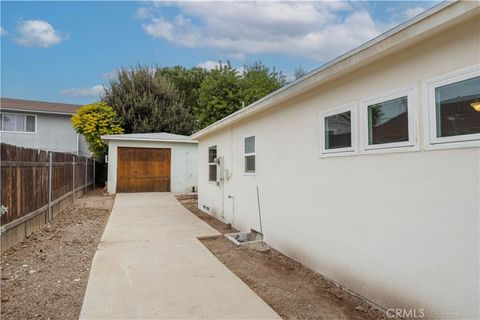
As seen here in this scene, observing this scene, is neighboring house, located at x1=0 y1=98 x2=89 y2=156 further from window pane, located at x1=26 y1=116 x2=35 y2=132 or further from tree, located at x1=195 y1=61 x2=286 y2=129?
tree, located at x1=195 y1=61 x2=286 y2=129

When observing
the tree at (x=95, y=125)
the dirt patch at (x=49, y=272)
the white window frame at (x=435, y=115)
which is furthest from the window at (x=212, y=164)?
the tree at (x=95, y=125)

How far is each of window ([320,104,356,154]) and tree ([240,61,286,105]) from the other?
13343 mm

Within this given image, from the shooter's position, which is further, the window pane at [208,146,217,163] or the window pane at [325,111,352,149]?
the window pane at [208,146,217,163]

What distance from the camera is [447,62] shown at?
8.36ft

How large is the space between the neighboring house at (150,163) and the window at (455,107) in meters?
12.4

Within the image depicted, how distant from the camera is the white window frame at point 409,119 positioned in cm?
284

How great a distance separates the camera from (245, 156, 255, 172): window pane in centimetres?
667

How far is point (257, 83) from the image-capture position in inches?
792

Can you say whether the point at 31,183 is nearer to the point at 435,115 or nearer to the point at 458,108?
the point at 435,115

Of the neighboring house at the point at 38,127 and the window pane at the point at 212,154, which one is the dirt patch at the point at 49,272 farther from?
the neighboring house at the point at 38,127

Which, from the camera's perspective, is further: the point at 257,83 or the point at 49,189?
the point at 257,83

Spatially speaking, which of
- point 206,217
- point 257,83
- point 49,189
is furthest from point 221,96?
point 49,189

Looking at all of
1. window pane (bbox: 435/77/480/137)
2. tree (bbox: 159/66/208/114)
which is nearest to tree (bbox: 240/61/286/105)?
tree (bbox: 159/66/208/114)

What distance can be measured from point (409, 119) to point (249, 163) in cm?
428
